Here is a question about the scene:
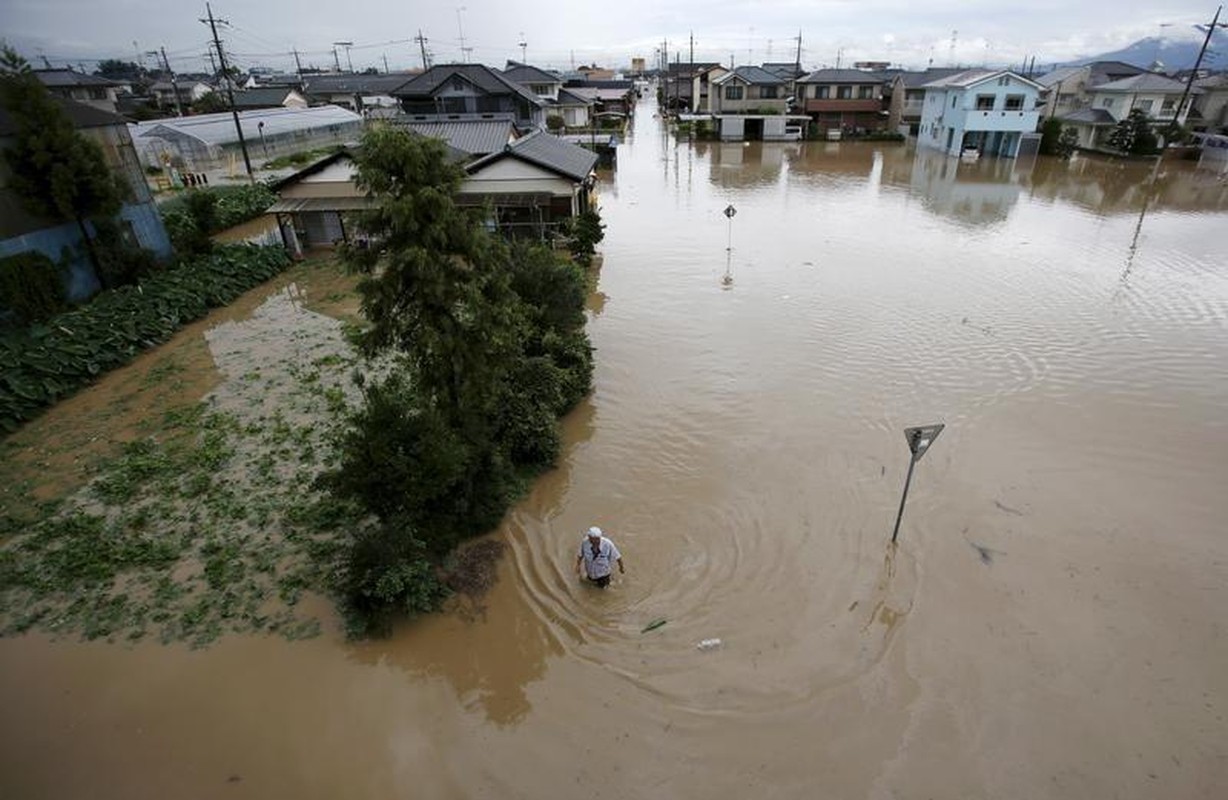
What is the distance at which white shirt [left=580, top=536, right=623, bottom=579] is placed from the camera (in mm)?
8695

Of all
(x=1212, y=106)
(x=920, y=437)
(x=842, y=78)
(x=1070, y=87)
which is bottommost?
(x=920, y=437)

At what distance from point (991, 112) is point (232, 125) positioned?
54.3 meters

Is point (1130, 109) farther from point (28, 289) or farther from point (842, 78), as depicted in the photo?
point (28, 289)

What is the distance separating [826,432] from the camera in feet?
42.5

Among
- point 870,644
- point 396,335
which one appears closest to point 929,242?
point 870,644

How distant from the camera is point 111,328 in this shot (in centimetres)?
1664

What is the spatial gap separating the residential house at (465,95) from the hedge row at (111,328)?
85.7ft

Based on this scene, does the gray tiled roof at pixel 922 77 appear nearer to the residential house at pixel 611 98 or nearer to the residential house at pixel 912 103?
the residential house at pixel 912 103

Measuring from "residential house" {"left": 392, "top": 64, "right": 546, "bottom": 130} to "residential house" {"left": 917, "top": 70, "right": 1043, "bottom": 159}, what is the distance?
3098 cm

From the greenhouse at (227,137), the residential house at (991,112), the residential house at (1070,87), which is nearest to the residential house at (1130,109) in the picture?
the residential house at (1070,87)

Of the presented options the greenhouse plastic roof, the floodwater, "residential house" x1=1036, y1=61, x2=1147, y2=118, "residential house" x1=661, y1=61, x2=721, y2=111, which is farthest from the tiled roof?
"residential house" x1=1036, y1=61, x2=1147, y2=118

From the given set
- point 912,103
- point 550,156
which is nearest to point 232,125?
point 550,156

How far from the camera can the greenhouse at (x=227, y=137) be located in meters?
40.0

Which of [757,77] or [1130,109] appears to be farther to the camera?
[757,77]
